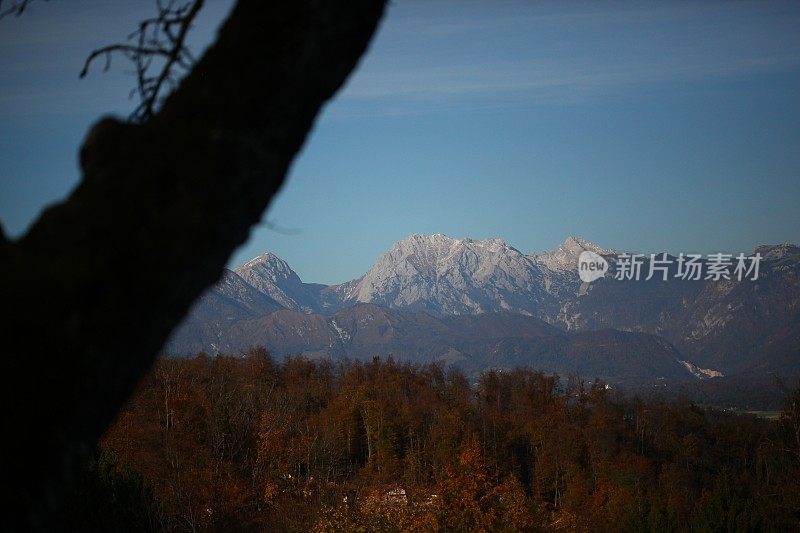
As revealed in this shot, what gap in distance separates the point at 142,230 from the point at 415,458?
63.6 metres

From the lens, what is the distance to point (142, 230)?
237 centimetres

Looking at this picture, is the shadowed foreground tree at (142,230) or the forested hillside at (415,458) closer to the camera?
the shadowed foreground tree at (142,230)

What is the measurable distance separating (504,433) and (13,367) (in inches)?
3035

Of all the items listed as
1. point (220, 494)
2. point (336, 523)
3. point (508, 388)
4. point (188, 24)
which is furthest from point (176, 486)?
point (508, 388)

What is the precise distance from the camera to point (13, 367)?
223 centimetres

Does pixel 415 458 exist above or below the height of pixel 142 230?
below

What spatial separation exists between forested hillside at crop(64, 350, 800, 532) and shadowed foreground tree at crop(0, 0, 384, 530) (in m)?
20.2

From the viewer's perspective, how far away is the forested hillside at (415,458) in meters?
25.1

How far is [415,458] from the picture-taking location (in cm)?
6375

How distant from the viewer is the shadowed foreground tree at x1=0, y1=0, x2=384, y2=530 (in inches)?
89.3

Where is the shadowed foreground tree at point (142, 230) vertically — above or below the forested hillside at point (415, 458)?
above

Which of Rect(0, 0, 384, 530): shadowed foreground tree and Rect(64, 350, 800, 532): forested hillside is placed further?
Rect(64, 350, 800, 532): forested hillside

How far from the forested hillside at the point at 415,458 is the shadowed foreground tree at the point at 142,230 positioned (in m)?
20.2

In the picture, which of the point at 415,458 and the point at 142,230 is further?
the point at 415,458
